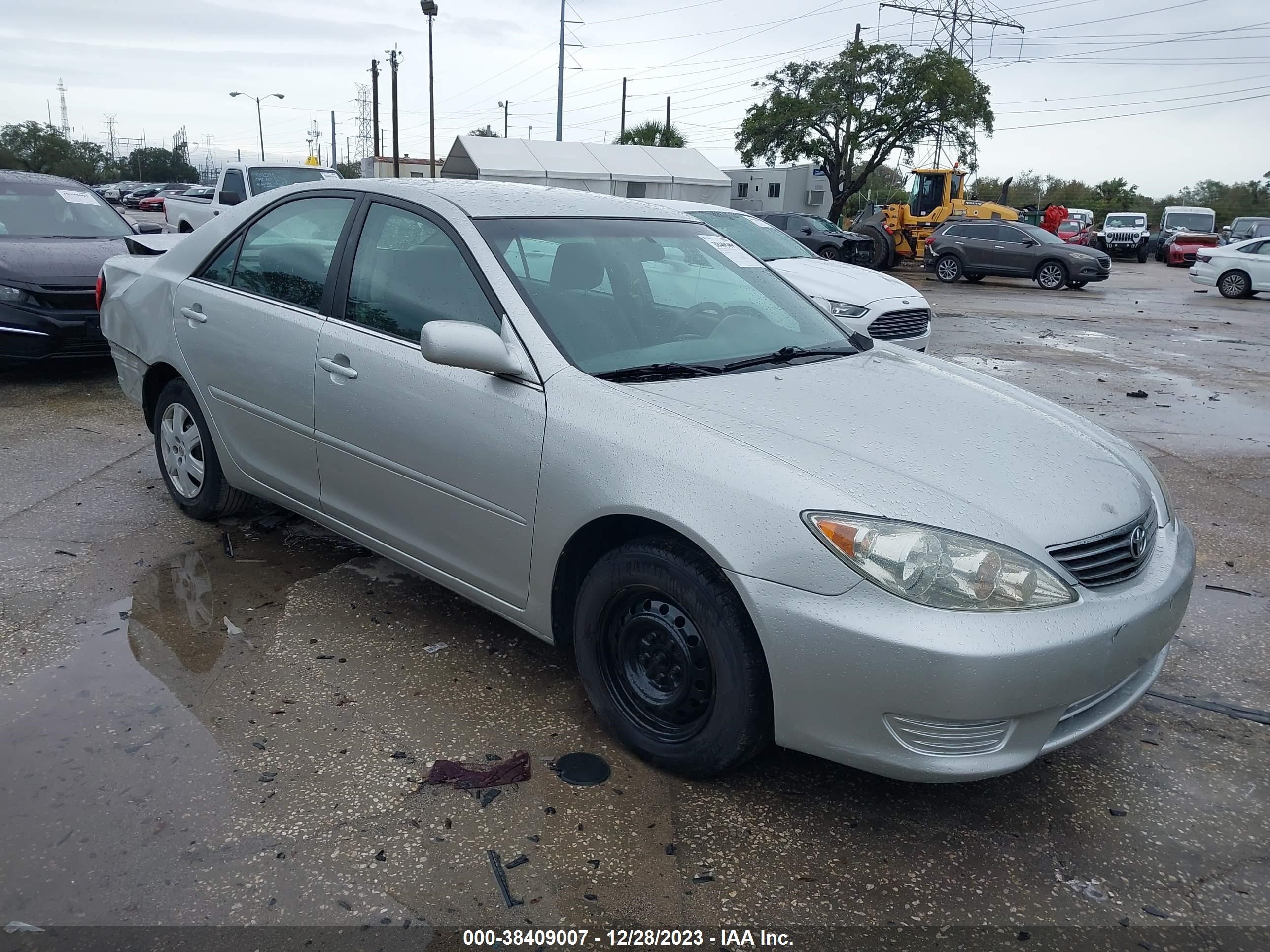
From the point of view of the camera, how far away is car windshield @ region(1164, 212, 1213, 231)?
3759cm

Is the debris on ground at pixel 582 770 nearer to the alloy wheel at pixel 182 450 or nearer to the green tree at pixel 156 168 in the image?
the alloy wheel at pixel 182 450

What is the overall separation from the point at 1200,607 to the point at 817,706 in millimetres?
2656

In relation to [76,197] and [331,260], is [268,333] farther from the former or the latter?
[76,197]

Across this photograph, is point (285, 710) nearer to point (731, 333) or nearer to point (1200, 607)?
point (731, 333)

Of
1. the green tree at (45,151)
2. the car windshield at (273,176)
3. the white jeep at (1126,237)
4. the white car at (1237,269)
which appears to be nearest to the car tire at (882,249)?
the white car at (1237,269)

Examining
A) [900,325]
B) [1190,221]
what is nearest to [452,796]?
[900,325]

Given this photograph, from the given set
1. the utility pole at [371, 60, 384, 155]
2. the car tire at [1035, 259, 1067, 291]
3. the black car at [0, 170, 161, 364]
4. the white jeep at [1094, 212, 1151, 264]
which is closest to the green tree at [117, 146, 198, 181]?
the utility pole at [371, 60, 384, 155]

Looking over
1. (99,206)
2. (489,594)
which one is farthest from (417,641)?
(99,206)

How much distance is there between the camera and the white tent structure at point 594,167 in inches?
1112

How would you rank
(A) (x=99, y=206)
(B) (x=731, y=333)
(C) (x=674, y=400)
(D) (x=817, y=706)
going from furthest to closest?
(A) (x=99, y=206), (B) (x=731, y=333), (C) (x=674, y=400), (D) (x=817, y=706)

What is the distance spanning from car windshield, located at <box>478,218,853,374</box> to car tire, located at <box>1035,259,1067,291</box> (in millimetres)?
21149

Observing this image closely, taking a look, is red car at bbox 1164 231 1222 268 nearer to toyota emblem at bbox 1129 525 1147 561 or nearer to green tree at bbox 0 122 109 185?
toyota emblem at bbox 1129 525 1147 561

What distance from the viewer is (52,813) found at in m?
2.59

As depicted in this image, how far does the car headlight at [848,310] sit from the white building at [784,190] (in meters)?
35.3
